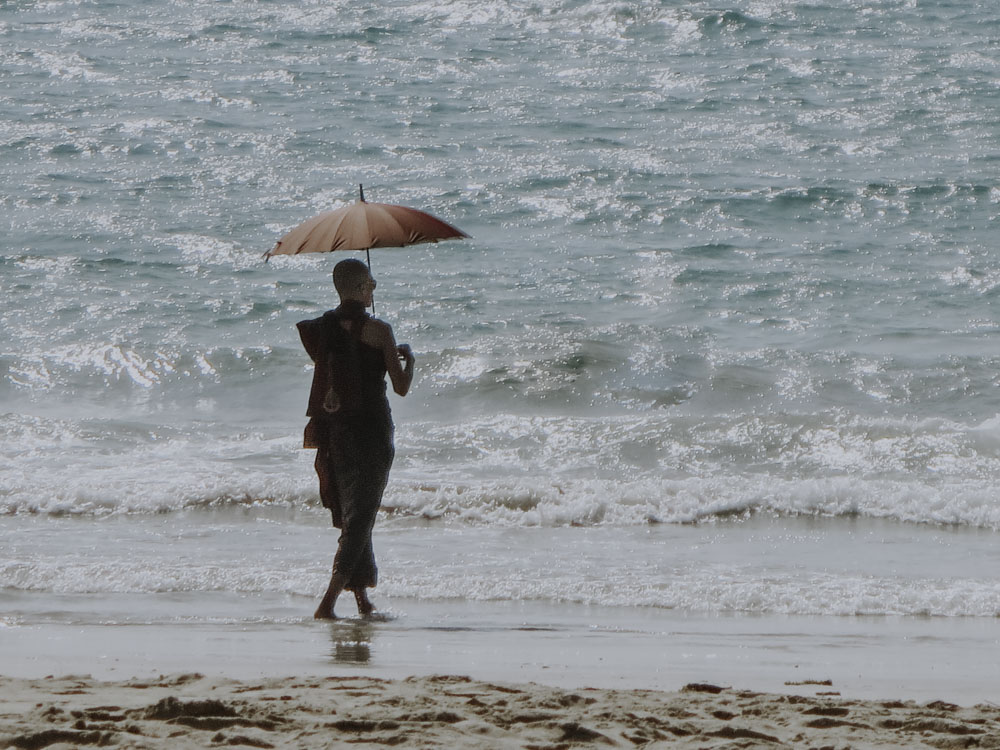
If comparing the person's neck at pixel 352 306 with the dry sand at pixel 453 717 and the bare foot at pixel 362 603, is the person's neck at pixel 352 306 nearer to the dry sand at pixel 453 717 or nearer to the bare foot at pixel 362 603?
the bare foot at pixel 362 603

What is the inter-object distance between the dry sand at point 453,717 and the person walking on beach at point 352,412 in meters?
1.48

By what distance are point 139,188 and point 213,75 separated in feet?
15.3

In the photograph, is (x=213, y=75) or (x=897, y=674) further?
(x=213, y=75)

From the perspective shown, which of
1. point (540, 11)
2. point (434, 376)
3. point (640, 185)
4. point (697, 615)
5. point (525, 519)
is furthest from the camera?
point (540, 11)

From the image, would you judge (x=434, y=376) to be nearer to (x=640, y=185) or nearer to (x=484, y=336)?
(x=484, y=336)

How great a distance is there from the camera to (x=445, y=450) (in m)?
9.99

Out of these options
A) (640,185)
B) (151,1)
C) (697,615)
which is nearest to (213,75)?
(151,1)

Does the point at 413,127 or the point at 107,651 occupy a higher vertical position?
the point at 413,127

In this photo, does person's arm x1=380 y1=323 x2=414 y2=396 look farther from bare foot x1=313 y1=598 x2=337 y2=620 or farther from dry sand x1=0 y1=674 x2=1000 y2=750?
dry sand x1=0 y1=674 x2=1000 y2=750

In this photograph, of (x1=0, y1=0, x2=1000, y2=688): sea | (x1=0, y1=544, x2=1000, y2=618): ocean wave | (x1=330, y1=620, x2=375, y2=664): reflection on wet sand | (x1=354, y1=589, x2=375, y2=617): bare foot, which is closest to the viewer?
(x1=330, y1=620, x2=375, y2=664): reflection on wet sand

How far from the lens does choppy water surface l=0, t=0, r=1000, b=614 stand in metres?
9.22

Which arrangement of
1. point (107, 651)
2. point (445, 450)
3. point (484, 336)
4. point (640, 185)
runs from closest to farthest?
point (107, 651), point (445, 450), point (484, 336), point (640, 185)

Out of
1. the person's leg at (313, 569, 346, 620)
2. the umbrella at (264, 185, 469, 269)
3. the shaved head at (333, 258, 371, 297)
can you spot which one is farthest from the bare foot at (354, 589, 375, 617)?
the umbrella at (264, 185, 469, 269)

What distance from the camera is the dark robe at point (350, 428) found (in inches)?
209
